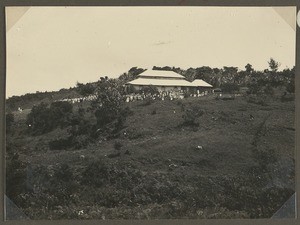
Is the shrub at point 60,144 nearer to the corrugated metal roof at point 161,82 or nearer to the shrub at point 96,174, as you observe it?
the shrub at point 96,174

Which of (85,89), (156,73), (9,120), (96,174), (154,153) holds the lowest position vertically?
(96,174)

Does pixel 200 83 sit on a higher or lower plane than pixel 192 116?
higher

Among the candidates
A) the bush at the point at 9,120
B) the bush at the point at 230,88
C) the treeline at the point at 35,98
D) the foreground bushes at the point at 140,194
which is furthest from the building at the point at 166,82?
the bush at the point at 9,120

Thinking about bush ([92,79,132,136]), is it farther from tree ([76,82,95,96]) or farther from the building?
the building

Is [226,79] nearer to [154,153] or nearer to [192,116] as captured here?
[192,116]

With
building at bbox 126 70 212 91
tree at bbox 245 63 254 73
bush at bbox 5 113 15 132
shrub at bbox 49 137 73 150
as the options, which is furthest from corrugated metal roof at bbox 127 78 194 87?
bush at bbox 5 113 15 132

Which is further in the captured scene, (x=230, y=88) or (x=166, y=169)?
(x=230, y=88)

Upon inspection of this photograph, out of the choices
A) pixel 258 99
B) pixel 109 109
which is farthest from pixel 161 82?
pixel 258 99

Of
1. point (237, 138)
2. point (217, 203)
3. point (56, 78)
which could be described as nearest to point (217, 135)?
point (237, 138)
